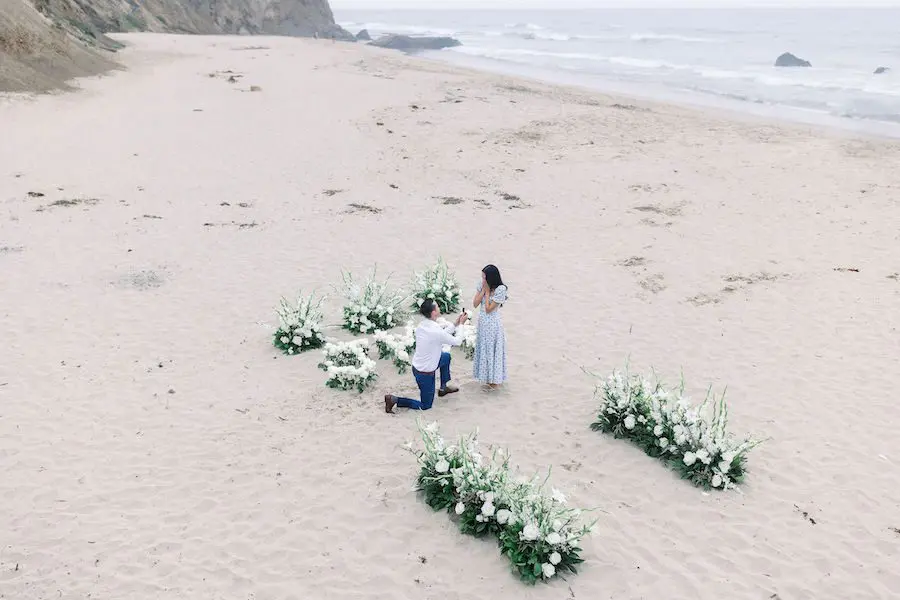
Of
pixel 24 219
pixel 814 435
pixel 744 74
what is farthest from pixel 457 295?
pixel 744 74

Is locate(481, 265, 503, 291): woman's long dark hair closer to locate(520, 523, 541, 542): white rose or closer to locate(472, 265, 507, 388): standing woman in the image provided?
locate(472, 265, 507, 388): standing woman

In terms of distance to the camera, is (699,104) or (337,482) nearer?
(337,482)

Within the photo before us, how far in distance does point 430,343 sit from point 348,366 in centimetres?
138

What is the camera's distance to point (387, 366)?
9.49 metres

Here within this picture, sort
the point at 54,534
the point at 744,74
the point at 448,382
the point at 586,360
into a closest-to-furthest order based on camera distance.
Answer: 1. the point at 54,534
2. the point at 448,382
3. the point at 586,360
4. the point at 744,74

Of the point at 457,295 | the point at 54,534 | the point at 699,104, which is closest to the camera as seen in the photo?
the point at 54,534

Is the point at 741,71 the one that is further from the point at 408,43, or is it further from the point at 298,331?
the point at 298,331

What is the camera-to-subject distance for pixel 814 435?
26.2 feet

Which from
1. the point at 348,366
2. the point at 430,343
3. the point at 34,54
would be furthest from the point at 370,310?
the point at 34,54

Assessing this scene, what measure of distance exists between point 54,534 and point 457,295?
6.78 meters

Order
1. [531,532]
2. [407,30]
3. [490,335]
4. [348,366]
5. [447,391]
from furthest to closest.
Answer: [407,30] < [348,366] < [447,391] < [490,335] < [531,532]

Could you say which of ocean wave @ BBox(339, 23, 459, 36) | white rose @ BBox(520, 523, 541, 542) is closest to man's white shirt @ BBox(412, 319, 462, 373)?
white rose @ BBox(520, 523, 541, 542)

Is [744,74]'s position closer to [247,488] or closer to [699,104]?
[699,104]

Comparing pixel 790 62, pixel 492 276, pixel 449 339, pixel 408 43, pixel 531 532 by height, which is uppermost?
pixel 790 62
